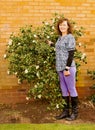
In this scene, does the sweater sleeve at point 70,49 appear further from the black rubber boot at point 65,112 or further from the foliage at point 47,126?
the foliage at point 47,126

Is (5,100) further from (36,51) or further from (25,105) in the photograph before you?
(36,51)

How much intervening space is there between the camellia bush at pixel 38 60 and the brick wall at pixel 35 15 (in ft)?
1.56

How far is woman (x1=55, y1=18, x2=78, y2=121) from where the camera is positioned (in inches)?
283

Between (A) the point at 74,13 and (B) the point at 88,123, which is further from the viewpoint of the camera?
(A) the point at 74,13

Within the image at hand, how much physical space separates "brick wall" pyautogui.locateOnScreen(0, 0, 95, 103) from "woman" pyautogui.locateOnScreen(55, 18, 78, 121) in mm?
1078

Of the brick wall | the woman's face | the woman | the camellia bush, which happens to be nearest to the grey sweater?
the woman

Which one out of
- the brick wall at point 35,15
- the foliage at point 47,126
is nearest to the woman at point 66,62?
the foliage at point 47,126

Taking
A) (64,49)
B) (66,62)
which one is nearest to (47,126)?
(66,62)

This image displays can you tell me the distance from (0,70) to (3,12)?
47.0 inches

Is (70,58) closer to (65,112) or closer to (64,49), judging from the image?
(64,49)

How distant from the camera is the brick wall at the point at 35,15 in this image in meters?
8.34

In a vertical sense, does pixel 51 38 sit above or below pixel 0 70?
above

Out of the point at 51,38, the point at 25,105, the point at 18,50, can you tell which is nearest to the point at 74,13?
the point at 51,38

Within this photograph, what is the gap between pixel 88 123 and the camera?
7.34 meters
